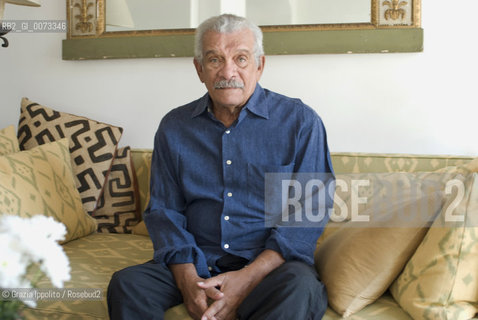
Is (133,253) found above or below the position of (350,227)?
below

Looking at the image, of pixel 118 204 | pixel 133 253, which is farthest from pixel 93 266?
pixel 118 204

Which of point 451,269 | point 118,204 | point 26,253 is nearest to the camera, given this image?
point 26,253

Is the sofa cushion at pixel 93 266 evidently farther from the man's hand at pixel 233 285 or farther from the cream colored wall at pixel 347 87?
the cream colored wall at pixel 347 87

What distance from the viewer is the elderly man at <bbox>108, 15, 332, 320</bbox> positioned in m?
1.69

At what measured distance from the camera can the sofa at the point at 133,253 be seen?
64.3 inches

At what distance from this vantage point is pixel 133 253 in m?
2.09

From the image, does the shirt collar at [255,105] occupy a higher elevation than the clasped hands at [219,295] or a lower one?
higher

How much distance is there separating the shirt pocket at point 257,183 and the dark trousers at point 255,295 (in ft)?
0.81

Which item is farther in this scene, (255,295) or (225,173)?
(225,173)

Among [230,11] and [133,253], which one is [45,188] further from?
[230,11]

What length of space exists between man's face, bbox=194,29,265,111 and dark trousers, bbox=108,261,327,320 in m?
0.57

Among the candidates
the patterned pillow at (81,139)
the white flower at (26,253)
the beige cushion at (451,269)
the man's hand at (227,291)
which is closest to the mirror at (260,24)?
the patterned pillow at (81,139)

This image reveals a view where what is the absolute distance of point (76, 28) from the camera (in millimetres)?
2740

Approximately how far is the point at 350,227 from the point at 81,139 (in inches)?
51.1
